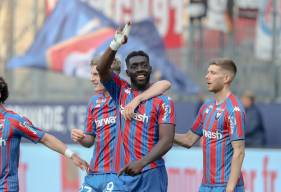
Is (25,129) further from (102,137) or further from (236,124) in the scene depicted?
(236,124)

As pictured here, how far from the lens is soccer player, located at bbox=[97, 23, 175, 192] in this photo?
768cm

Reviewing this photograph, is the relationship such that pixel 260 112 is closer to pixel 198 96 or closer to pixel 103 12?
pixel 198 96

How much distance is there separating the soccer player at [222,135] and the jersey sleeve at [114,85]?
861 mm

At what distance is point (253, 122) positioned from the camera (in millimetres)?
15500

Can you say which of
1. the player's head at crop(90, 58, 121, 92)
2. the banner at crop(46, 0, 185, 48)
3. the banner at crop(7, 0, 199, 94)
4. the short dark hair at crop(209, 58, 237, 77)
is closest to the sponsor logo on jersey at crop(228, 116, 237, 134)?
the short dark hair at crop(209, 58, 237, 77)

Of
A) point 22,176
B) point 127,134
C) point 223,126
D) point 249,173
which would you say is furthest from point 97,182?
point 22,176

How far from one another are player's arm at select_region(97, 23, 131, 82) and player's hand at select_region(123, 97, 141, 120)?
0.89ft

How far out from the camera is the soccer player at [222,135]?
8.09m

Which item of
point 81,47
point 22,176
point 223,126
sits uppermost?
point 81,47

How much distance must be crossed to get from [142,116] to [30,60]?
10.7m

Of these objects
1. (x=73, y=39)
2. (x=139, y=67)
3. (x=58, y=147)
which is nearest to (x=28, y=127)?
(x=58, y=147)

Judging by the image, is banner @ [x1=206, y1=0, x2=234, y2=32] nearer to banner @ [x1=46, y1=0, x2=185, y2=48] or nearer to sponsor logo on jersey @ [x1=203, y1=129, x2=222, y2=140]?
banner @ [x1=46, y1=0, x2=185, y2=48]

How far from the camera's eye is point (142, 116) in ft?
25.8

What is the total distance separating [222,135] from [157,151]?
85 centimetres
